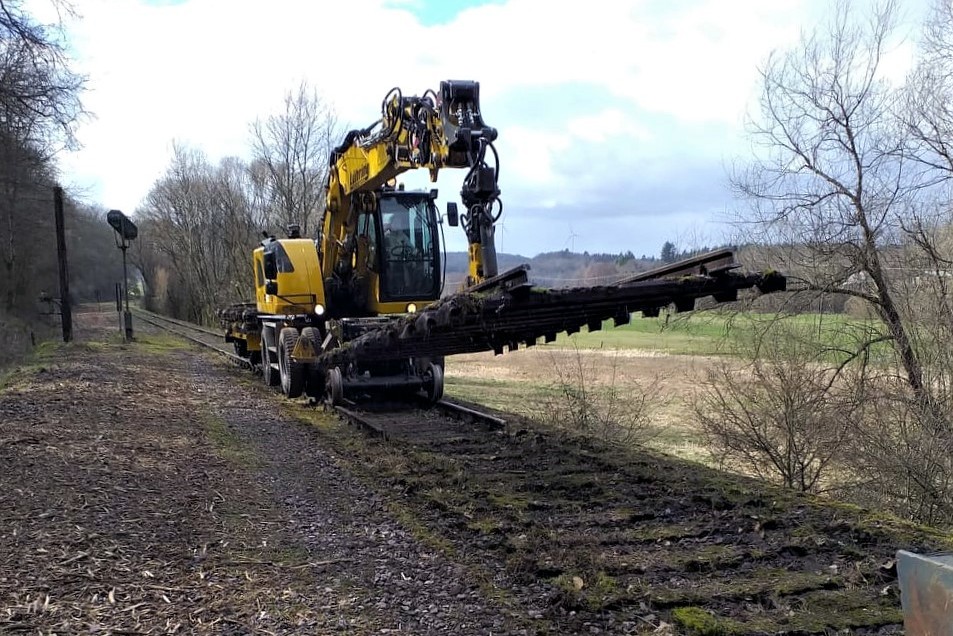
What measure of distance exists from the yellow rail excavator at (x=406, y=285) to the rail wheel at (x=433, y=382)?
2 centimetres

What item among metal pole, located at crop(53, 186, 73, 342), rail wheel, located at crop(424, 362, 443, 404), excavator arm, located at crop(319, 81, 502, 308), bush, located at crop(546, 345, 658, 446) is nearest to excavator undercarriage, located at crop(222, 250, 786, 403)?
excavator arm, located at crop(319, 81, 502, 308)

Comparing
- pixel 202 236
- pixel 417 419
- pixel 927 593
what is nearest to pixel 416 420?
pixel 417 419

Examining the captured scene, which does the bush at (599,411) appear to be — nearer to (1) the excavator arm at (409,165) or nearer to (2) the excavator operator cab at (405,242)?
(2) the excavator operator cab at (405,242)

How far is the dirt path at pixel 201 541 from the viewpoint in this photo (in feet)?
14.0

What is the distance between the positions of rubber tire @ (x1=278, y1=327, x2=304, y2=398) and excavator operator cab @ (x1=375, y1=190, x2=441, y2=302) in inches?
70.1

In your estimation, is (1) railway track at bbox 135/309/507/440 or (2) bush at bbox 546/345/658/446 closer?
(1) railway track at bbox 135/309/507/440

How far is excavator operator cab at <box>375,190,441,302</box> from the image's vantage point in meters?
12.9

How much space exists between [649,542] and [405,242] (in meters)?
8.47

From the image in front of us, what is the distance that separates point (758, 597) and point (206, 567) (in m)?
3.50

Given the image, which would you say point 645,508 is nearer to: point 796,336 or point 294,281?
point 796,336

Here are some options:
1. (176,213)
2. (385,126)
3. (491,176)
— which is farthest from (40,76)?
(176,213)

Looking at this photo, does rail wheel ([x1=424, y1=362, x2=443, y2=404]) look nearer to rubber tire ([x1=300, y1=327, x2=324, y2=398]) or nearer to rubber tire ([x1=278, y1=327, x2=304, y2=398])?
rubber tire ([x1=300, y1=327, x2=324, y2=398])

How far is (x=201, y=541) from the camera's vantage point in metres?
5.49

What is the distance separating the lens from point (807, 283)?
13344 mm
